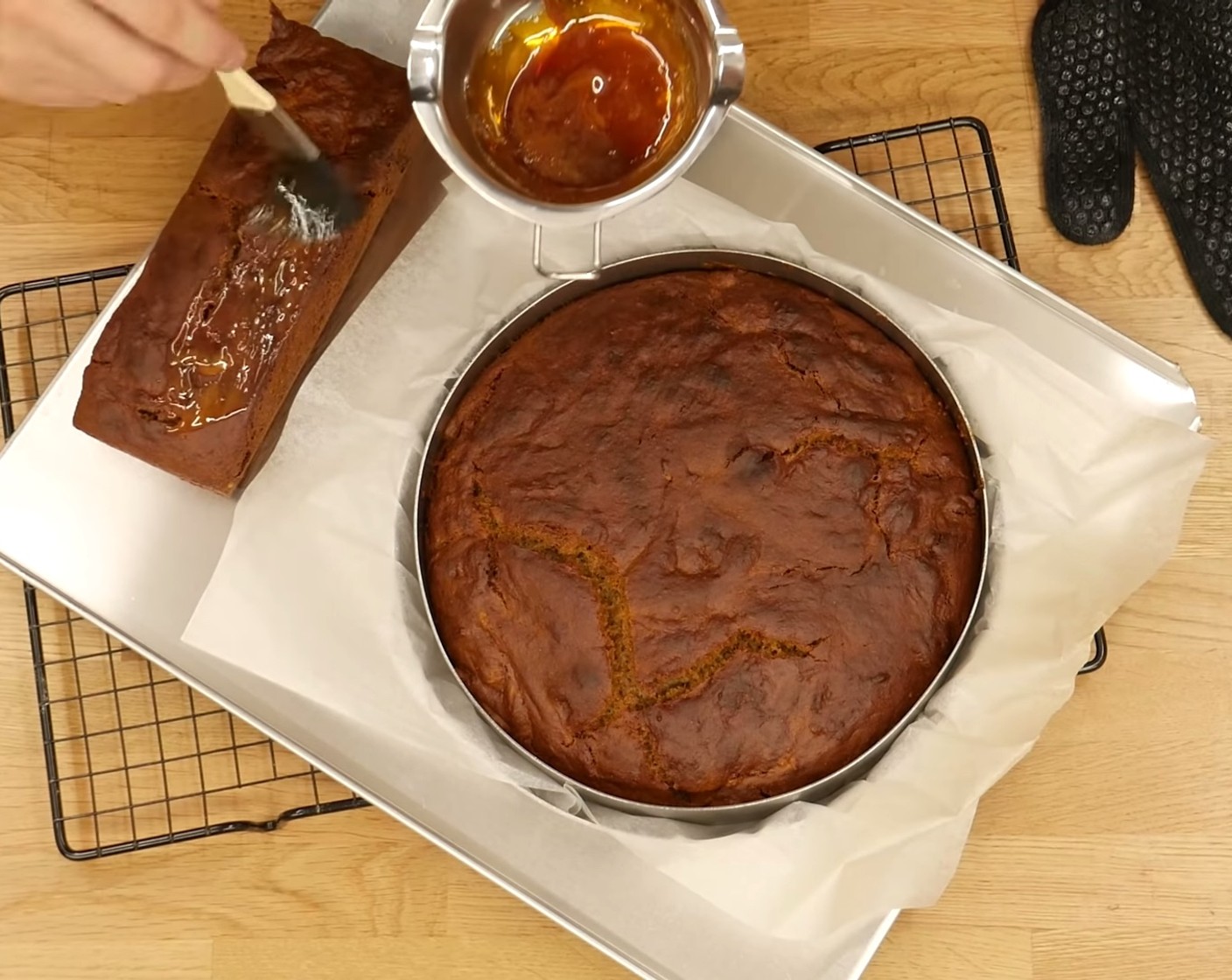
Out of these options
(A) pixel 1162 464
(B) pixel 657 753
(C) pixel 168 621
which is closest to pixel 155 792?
(C) pixel 168 621

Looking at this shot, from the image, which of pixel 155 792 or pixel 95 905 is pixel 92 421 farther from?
pixel 95 905

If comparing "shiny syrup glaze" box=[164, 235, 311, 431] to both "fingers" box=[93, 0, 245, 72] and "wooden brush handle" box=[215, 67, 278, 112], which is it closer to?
"wooden brush handle" box=[215, 67, 278, 112]

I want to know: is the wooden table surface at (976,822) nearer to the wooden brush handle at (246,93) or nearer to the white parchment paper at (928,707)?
the white parchment paper at (928,707)

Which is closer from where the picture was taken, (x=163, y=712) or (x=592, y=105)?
(x=592, y=105)

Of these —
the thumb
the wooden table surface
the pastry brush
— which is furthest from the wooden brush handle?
the thumb

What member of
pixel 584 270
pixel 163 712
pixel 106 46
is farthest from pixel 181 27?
pixel 163 712

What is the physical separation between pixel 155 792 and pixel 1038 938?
1.40 metres

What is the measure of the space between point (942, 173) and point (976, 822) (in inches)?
40.4

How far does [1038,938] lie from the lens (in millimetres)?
1569

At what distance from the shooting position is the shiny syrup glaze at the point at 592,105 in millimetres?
1245

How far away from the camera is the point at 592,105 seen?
1.24 meters

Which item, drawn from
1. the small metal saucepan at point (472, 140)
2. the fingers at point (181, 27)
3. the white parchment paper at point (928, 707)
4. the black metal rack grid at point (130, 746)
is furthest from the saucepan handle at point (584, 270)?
the black metal rack grid at point (130, 746)

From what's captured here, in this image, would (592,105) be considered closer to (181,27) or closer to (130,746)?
(181,27)

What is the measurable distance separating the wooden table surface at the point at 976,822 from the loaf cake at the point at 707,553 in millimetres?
454
